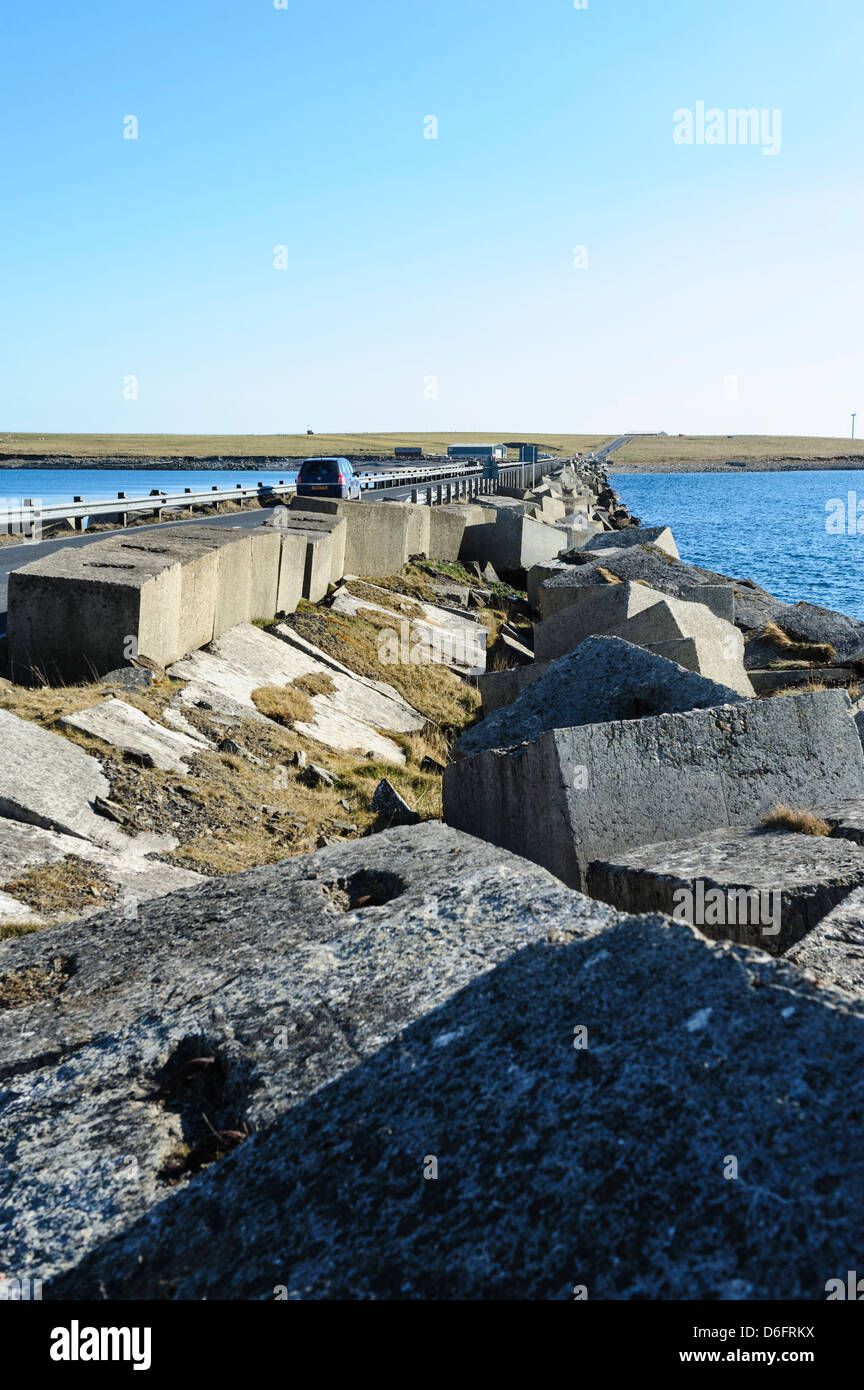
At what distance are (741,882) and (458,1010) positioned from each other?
1497 millimetres

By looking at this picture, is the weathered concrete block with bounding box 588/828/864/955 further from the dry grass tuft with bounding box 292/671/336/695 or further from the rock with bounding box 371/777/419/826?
the dry grass tuft with bounding box 292/671/336/695

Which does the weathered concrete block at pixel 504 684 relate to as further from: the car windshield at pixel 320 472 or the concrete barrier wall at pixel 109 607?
the car windshield at pixel 320 472

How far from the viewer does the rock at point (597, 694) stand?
6.20 m

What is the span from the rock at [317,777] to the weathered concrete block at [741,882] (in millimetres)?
3349

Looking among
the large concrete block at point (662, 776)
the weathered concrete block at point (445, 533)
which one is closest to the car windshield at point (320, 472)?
the weathered concrete block at point (445, 533)

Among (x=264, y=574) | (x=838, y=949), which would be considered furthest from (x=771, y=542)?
(x=838, y=949)

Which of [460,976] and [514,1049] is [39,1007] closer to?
[460,976]

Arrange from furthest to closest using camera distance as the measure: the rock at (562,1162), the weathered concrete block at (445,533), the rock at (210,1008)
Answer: the weathered concrete block at (445,533)
the rock at (210,1008)
the rock at (562,1162)

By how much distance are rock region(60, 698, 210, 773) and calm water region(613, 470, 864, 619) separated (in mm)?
25274

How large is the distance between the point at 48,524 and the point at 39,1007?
20806mm

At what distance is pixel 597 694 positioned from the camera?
6691mm

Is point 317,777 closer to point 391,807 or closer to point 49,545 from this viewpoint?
point 391,807

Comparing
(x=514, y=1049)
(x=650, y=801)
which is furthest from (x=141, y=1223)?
(x=650, y=801)

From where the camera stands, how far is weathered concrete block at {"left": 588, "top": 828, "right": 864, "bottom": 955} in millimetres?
3693
